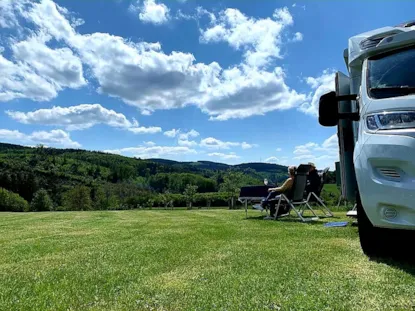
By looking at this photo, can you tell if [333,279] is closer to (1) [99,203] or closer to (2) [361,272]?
(2) [361,272]

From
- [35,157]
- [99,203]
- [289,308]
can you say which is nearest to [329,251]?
[289,308]

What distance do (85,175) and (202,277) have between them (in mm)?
143136

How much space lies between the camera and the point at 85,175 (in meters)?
138

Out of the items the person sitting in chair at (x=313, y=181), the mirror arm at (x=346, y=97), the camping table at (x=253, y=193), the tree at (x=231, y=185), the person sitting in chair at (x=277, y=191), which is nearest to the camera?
the mirror arm at (x=346, y=97)

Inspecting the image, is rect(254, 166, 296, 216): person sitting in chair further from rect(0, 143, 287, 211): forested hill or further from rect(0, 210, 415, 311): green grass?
rect(0, 143, 287, 211): forested hill

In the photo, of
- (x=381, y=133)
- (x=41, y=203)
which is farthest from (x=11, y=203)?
(x=381, y=133)

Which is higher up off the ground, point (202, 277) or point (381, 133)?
point (381, 133)

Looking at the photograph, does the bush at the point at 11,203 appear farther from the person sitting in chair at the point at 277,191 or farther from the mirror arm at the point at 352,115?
the mirror arm at the point at 352,115

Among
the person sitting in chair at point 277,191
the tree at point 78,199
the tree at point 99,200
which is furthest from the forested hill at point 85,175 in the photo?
the person sitting in chair at point 277,191

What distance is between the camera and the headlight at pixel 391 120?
3387mm

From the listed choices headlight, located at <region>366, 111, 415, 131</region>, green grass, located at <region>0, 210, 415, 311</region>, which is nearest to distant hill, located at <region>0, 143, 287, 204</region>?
green grass, located at <region>0, 210, 415, 311</region>

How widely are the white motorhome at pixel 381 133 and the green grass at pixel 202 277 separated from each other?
449 millimetres

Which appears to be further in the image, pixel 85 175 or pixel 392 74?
pixel 85 175

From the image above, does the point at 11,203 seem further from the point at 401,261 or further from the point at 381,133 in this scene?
the point at 381,133
